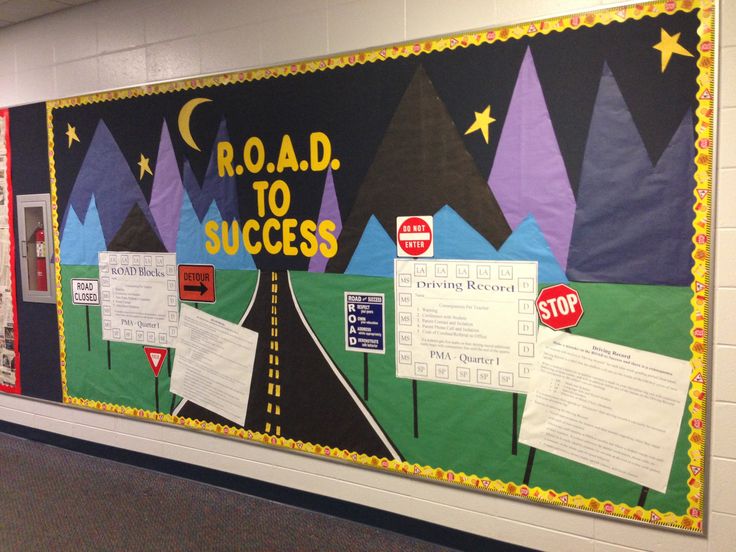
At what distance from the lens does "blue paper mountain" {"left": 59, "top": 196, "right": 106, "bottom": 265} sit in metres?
3.42

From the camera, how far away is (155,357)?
3242 mm

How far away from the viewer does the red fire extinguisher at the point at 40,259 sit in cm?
370

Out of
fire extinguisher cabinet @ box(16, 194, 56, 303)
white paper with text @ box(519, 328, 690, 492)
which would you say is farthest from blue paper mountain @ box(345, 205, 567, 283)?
fire extinguisher cabinet @ box(16, 194, 56, 303)

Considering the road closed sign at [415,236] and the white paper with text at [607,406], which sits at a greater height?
the road closed sign at [415,236]

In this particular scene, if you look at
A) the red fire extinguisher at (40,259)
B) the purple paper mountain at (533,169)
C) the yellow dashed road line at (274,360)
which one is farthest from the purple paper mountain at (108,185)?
the purple paper mountain at (533,169)

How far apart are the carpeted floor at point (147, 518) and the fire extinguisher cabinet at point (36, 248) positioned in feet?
3.59

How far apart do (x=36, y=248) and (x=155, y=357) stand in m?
1.24

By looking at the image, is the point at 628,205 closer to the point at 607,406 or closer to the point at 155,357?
the point at 607,406

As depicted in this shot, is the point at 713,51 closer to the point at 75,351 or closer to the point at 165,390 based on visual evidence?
the point at 165,390

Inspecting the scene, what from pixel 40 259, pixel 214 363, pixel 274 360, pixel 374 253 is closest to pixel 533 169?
pixel 374 253

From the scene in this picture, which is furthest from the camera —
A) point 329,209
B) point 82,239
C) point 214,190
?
point 82,239

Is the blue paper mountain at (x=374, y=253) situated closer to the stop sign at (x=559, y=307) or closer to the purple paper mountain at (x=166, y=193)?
the stop sign at (x=559, y=307)

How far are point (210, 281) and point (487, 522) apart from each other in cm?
176

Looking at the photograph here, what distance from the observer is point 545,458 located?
7.28 ft
